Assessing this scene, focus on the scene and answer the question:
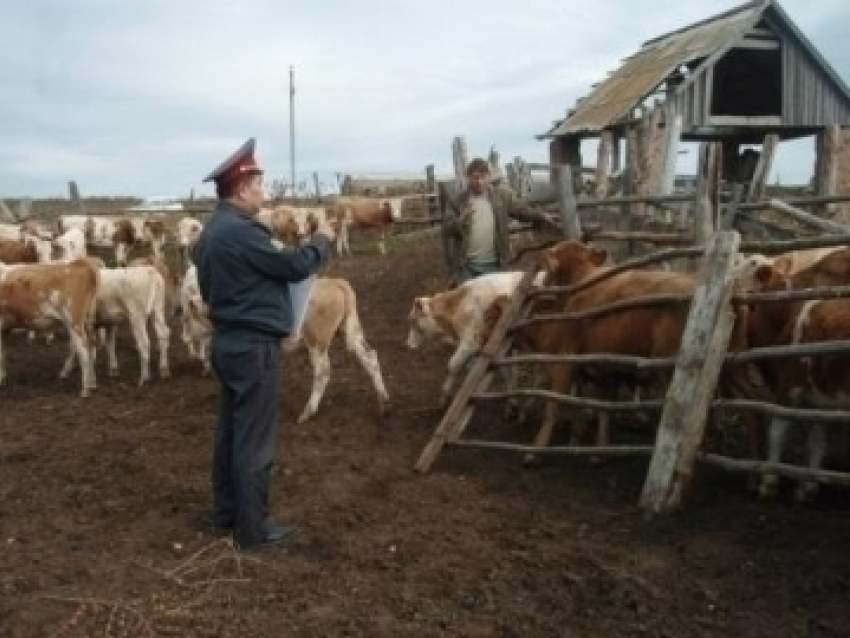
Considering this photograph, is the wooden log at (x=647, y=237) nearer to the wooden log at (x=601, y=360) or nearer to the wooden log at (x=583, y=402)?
the wooden log at (x=601, y=360)

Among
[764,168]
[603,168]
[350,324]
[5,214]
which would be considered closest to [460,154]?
[603,168]

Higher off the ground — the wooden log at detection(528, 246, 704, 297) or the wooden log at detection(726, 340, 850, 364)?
the wooden log at detection(528, 246, 704, 297)

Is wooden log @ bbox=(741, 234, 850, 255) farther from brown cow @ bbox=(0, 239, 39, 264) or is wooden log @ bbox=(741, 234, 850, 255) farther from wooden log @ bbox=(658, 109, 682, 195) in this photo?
brown cow @ bbox=(0, 239, 39, 264)

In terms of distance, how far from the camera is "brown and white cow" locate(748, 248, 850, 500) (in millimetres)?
6559

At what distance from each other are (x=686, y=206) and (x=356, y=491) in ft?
24.5

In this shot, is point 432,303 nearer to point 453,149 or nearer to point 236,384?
point 236,384

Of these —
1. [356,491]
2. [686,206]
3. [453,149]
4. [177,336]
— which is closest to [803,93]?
[453,149]

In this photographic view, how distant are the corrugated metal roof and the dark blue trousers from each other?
1526cm

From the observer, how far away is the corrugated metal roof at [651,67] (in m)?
21.0

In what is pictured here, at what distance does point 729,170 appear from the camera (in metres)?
25.4

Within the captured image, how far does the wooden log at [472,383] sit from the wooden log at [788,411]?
7.17 ft

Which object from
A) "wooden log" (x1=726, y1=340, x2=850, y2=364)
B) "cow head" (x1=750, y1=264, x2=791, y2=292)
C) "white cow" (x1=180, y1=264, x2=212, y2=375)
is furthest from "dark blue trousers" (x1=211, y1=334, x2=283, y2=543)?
"white cow" (x1=180, y1=264, x2=212, y2=375)

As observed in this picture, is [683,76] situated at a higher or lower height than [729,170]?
higher

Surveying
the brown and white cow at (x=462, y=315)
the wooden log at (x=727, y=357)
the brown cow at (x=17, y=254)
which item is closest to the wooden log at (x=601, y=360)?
the wooden log at (x=727, y=357)
